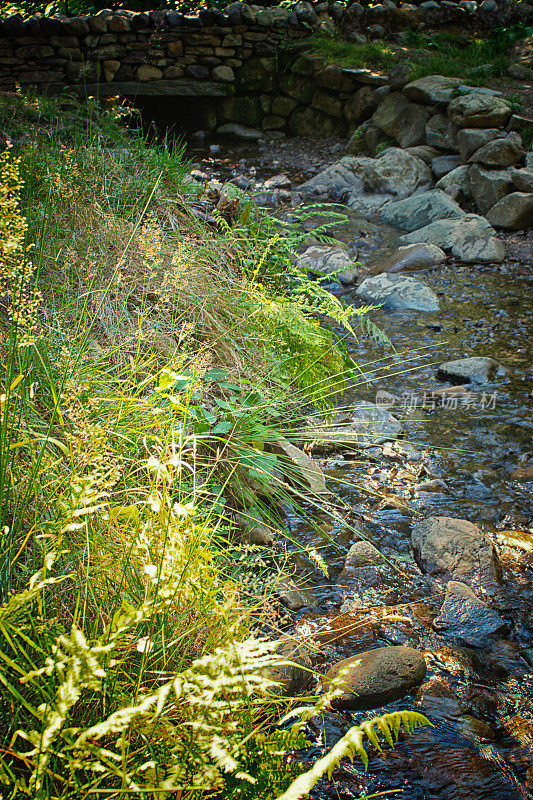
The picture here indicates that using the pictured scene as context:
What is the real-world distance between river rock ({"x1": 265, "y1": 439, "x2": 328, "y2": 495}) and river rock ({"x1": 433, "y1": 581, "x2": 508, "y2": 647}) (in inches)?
24.7

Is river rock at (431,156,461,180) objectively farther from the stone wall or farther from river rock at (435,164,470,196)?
the stone wall

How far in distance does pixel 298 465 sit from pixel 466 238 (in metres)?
4.17

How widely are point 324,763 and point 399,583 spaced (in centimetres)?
143

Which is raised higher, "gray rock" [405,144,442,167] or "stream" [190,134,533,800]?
"gray rock" [405,144,442,167]

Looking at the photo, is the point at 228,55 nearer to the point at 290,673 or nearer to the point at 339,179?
the point at 339,179

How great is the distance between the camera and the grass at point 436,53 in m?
8.37

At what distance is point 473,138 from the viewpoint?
6.82 meters

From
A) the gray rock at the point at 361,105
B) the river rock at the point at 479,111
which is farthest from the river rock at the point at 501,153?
the gray rock at the point at 361,105

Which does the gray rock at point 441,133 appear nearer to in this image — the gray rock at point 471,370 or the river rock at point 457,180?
the river rock at point 457,180

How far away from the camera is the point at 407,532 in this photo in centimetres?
241

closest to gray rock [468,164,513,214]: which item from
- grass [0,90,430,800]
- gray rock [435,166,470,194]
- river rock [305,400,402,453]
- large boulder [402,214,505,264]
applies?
gray rock [435,166,470,194]

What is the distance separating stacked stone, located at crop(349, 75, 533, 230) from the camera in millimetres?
6078

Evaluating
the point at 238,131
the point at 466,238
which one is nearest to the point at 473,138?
the point at 466,238

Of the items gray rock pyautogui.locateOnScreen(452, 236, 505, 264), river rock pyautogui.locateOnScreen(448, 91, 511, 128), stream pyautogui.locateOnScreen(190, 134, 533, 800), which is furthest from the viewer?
river rock pyautogui.locateOnScreen(448, 91, 511, 128)
